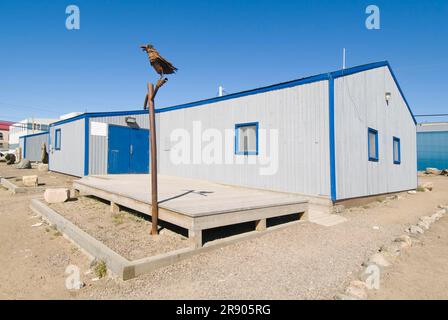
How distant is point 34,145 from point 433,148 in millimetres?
38450

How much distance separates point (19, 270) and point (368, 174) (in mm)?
9078

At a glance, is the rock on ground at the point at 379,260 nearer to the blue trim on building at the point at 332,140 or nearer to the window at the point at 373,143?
the blue trim on building at the point at 332,140

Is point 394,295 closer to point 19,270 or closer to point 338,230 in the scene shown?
point 338,230

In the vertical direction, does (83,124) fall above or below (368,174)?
above

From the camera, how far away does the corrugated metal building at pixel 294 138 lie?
7.29 metres

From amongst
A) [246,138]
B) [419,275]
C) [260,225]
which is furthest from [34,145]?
[419,275]

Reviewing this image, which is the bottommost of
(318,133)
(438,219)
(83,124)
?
(438,219)

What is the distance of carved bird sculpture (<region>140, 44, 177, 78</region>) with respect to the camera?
14.5ft

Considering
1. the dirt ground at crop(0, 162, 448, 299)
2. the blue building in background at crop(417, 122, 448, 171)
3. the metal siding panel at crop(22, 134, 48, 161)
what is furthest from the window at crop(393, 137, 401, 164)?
the metal siding panel at crop(22, 134, 48, 161)

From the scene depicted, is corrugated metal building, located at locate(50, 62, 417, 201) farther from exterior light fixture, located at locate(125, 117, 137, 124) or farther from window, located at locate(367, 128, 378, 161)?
exterior light fixture, located at locate(125, 117, 137, 124)

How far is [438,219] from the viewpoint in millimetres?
6746

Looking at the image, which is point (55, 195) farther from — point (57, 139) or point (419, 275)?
point (57, 139)
